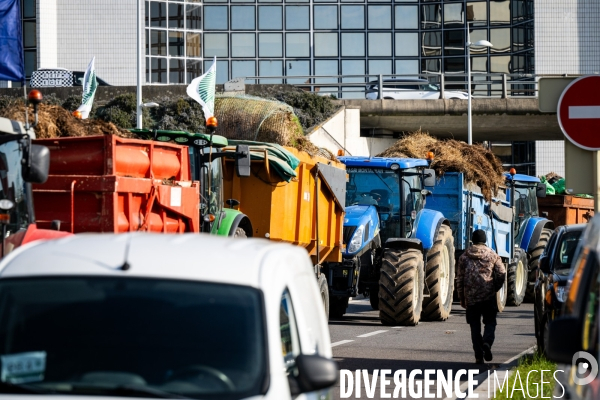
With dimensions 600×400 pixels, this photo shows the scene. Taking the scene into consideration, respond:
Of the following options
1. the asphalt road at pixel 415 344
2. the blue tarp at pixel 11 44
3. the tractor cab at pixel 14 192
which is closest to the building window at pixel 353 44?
the asphalt road at pixel 415 344

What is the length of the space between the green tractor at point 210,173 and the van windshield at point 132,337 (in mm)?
9052

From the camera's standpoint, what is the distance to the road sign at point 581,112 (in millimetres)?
8477

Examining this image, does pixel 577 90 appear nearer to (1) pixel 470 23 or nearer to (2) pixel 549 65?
(2) pixel 549 65

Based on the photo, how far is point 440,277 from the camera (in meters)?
18.9

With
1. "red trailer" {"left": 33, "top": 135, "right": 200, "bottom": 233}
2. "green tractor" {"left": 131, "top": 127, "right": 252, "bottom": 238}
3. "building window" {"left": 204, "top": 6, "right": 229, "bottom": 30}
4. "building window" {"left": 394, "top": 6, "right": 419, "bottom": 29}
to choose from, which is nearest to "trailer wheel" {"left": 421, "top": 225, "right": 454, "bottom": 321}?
"green tractor" {"left": 131, "top": 127, "right": 252, "bottom": 238}

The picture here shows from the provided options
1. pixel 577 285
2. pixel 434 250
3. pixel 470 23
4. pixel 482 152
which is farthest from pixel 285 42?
pixel 577 285

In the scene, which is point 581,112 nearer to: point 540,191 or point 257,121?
point 257,121

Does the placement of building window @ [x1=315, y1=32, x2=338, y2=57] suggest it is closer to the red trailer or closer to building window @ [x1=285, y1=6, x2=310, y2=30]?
building window @ [x1=285, y1=6, x2=310, y2=30]

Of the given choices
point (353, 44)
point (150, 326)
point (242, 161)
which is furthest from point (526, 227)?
point (353, 44)

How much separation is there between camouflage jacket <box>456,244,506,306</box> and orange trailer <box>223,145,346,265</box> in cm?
357

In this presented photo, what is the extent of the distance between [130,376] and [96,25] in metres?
48.2

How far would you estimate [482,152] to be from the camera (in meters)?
22.6

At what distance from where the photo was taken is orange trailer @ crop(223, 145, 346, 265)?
15828 millimetres

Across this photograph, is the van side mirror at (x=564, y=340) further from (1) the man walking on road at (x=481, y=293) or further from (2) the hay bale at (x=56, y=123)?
Result: (2) the hay bale at (x=56, y=123)
